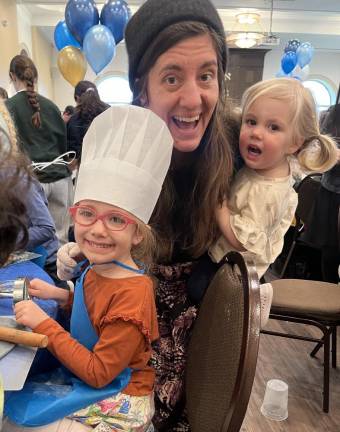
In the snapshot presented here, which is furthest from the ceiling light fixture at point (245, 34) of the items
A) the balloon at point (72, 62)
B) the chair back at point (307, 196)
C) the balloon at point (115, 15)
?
the chair back at point (307, 196)

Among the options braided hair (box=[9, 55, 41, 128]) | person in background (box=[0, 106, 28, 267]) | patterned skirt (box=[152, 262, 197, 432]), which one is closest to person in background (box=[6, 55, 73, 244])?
braided hair (box=[9, 55, 41, 128])

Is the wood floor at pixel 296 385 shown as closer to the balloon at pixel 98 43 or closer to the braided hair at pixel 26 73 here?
the braided hair at pixel 26 73

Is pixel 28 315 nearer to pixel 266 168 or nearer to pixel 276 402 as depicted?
pixel 266 168

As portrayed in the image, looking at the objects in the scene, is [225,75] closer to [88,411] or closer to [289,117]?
[289,117]

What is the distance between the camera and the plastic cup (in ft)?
6.03

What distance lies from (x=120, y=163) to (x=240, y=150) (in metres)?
0.35

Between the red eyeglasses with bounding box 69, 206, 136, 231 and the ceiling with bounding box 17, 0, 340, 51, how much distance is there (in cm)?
610

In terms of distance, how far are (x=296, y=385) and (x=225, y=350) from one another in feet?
5.37

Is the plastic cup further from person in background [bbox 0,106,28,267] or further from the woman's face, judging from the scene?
person in background [bbox 0,106,28,267]

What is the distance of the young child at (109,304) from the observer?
73cm

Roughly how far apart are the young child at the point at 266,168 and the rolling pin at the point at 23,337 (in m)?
0.46

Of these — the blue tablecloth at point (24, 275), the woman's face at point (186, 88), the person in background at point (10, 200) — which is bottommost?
the blue tablecloth at point (24, 275)

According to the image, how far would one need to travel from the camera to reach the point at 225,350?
69 cm

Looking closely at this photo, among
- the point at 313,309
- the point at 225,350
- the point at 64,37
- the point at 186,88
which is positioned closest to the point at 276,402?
the point at 313,309
